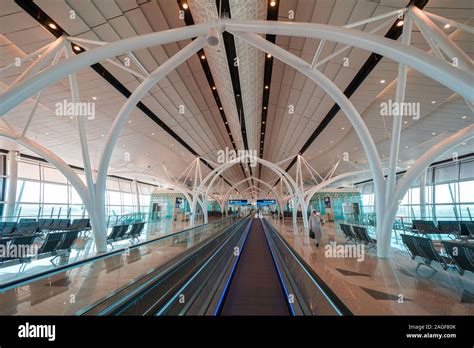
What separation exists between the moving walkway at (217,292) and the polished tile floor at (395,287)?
751 millimetres

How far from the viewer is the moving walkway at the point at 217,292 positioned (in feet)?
9.55

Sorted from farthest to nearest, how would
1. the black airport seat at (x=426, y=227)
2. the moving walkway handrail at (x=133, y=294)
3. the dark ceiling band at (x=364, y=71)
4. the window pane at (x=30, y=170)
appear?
1. the window pane at (x=30, y=170)
2. the black airport seat at (x=426, y=227)
3. the dark ceiling band at (x=364, y=71)
4. the moving walkway handrail at (x=133, y=294)

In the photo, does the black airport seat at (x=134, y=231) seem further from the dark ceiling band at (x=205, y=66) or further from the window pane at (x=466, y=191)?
the window pane at (x=466, y=191)

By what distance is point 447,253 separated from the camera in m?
6.49

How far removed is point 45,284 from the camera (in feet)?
12.0

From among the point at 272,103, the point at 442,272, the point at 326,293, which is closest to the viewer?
the point at 326,293

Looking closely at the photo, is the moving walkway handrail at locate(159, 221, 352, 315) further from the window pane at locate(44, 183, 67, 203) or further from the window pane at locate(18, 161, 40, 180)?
the window pane at locate(18, 161, 40, 180)

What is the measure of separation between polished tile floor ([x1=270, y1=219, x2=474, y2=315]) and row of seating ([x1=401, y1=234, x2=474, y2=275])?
0.33m

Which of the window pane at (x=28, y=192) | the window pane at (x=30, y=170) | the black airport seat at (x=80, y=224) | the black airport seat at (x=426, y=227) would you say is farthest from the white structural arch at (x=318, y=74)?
the window pane at (x=30, y=170)

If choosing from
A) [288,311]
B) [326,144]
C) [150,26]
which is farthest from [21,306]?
[326,144]

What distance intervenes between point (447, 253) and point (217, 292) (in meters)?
6.74
